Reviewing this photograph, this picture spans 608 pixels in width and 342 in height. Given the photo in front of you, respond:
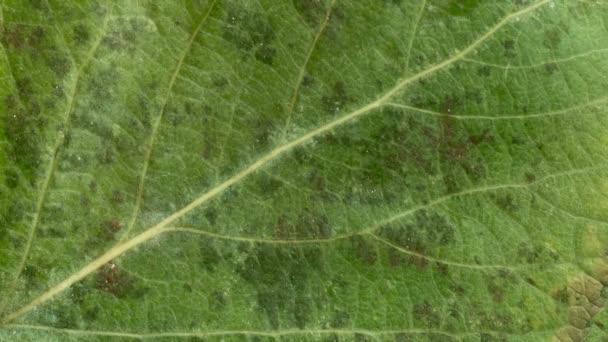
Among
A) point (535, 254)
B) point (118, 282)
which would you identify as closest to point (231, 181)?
point (118, 282)

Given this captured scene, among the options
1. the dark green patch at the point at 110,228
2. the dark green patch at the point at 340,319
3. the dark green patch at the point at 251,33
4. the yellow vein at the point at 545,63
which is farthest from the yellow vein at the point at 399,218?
the dark green patch at the point at 251,33

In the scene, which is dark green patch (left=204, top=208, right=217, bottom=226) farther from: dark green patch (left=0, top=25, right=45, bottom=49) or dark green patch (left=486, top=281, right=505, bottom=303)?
dark green patch (left=486, top=281, right=505, bottom=303)

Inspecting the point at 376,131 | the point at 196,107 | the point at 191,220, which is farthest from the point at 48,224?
the point at 376,131

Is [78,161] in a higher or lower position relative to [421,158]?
lower

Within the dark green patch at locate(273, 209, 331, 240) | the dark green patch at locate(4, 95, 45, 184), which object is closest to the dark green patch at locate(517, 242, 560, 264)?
the dark green patch at locate(273, 209, 331, 240)

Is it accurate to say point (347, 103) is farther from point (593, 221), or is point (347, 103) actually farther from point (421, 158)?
point (593, 221)
